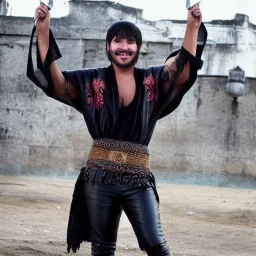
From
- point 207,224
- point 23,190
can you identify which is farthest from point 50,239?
point 23,190

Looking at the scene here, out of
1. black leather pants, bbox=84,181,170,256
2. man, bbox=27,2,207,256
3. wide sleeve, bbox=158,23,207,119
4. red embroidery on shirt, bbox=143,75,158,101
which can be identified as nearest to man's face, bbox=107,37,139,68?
man, bbox=27,2,207,256

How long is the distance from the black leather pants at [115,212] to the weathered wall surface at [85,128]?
43.6 feet

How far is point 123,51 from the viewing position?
3812 mm

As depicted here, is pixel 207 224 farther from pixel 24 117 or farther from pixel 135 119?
pixel 24 117

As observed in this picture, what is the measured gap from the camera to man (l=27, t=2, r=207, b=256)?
3.66 metres

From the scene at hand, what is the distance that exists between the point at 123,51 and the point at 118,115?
0.36m

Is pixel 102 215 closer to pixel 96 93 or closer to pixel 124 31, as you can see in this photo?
pixel 96 93

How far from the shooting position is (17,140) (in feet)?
57.9

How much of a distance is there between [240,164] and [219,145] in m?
0.68

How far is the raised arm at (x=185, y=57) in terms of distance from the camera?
3.65 m

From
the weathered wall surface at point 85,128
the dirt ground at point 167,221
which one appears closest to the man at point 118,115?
the dirt ground at point 167,221

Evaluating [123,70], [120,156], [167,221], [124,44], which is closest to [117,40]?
[124,44]

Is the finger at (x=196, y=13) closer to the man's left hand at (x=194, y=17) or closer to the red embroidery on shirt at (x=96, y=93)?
the man's left hand at (x=194, y=17)

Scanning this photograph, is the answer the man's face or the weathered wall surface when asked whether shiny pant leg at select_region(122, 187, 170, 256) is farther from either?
the weathered wall surface
